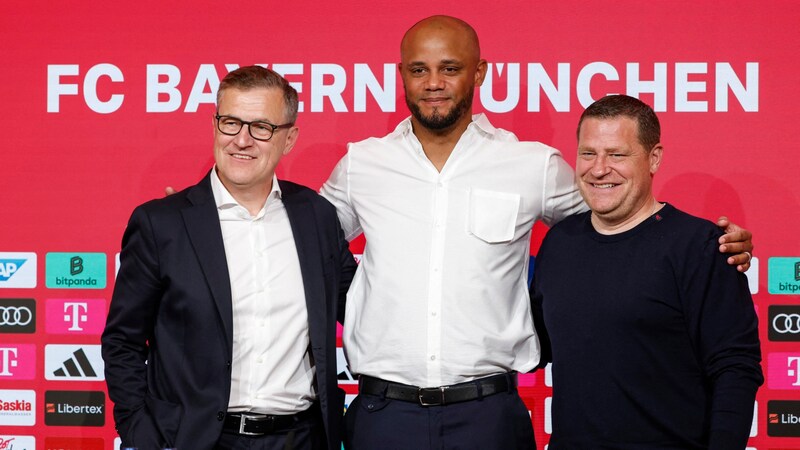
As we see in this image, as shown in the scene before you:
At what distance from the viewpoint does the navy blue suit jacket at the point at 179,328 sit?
217 cm

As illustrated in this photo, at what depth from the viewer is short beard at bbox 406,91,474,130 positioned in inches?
96.6

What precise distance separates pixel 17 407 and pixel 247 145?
1.66m

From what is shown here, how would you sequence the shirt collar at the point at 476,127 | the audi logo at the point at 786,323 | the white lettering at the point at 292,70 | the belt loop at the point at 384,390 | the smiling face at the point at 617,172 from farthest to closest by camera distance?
the white lettering at the point at 292,70
the audi logo at the point at 786,323
the shirt collar at the point at 476,127
the belt loop at the point at 384,390
the smiling face at the point at 617,172

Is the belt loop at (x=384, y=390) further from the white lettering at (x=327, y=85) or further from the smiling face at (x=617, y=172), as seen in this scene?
the white lettering at (x=327, y=85)

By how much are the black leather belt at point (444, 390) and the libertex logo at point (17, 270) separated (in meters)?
1.54

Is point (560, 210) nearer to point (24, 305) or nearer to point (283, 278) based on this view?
point (283, 278)

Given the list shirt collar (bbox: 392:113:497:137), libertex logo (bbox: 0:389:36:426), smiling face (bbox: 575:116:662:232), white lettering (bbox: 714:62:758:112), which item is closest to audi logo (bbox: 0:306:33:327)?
libertex logo (bbox: 0:389:36:426)

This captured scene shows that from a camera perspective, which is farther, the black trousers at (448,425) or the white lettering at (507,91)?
the white lettering at (507,91)

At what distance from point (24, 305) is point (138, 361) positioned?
45.7 inches

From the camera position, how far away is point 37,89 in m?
3.21

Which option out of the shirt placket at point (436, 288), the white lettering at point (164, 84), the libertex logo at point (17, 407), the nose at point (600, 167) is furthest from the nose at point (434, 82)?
the libertex logo at point (17, 407)

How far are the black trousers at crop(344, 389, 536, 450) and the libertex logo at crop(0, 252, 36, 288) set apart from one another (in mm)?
1558

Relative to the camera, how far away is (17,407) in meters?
3.22

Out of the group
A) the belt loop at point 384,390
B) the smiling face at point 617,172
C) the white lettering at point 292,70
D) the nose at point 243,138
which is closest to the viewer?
the smiling face at point 617,172
